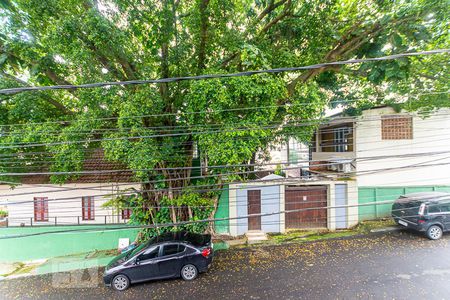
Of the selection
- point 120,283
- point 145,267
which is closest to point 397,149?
point 145,267

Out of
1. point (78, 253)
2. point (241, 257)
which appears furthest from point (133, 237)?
point (241, 257)

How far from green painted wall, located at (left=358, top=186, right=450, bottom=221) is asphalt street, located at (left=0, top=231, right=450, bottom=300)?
1628mm

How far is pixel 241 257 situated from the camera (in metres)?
6.58

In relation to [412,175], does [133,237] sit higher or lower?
lower

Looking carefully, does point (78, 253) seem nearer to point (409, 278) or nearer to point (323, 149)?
point (409, 278)

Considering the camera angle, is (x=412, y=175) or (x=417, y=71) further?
(x=412, y=175)

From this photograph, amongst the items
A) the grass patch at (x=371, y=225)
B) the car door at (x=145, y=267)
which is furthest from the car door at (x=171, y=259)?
the grass patch at (x=371, y=225)

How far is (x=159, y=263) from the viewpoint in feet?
18.2

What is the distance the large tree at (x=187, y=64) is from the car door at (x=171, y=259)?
162 cm

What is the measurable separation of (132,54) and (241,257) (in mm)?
6646

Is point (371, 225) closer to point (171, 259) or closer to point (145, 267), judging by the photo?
point (171, 259)

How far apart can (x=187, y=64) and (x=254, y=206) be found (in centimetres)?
546

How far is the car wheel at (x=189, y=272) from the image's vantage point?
5.63 m

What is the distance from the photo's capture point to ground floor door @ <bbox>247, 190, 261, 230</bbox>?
26.7 feet
